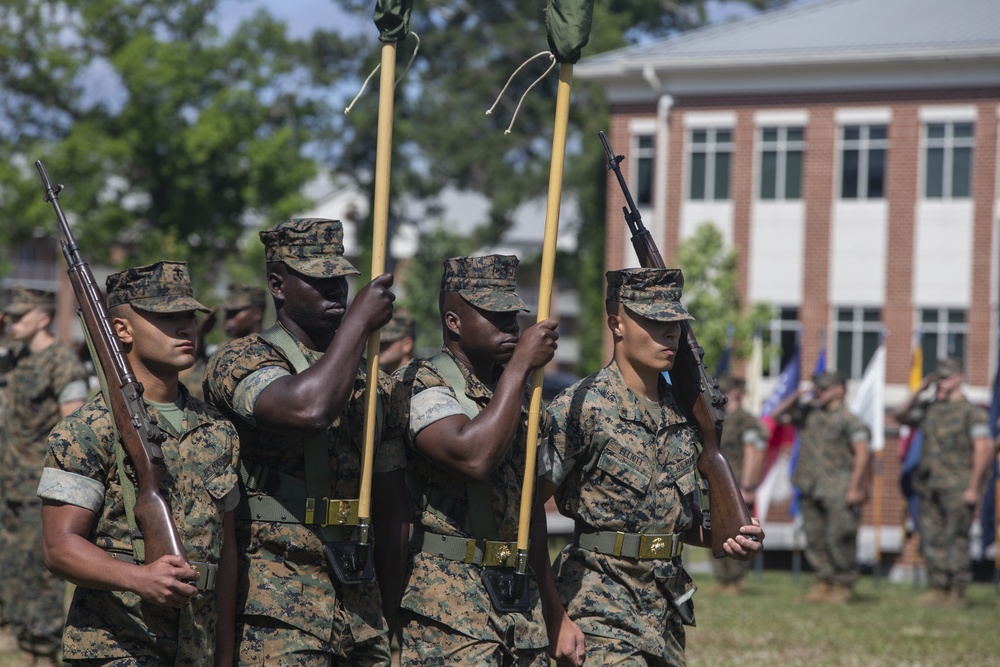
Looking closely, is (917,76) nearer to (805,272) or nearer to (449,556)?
(805,272)

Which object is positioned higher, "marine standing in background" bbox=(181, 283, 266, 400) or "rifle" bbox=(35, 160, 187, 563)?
"marine standing in background" bbox=(181, 283, 266, 400)

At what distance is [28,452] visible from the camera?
9.12 m

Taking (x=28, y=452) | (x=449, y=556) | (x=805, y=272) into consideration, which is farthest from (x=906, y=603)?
(x=805, y=272)

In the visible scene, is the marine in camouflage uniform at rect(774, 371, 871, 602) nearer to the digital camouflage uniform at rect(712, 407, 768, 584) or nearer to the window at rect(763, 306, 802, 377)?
the digital camouflage uniform at rect(712, 407, 768, 584)

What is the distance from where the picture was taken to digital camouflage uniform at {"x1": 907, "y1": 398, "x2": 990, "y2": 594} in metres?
14.7

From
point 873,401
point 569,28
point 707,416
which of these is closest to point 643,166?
point 873,401

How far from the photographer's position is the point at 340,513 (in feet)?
16.1

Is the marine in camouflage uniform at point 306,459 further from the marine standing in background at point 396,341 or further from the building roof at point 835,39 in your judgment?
the building roof at point 835,39

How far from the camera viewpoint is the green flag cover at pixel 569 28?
17.1 ft

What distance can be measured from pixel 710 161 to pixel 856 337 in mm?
4849

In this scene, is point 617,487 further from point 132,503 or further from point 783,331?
point 783,331

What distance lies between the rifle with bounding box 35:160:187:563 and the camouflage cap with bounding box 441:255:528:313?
4.30 ft

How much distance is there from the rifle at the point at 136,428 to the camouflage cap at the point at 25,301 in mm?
4939

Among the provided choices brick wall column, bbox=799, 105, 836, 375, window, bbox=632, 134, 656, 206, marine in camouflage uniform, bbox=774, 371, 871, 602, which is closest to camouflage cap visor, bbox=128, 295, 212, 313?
marine in camouflage uniform, bbox=774, 371, 871, 602
